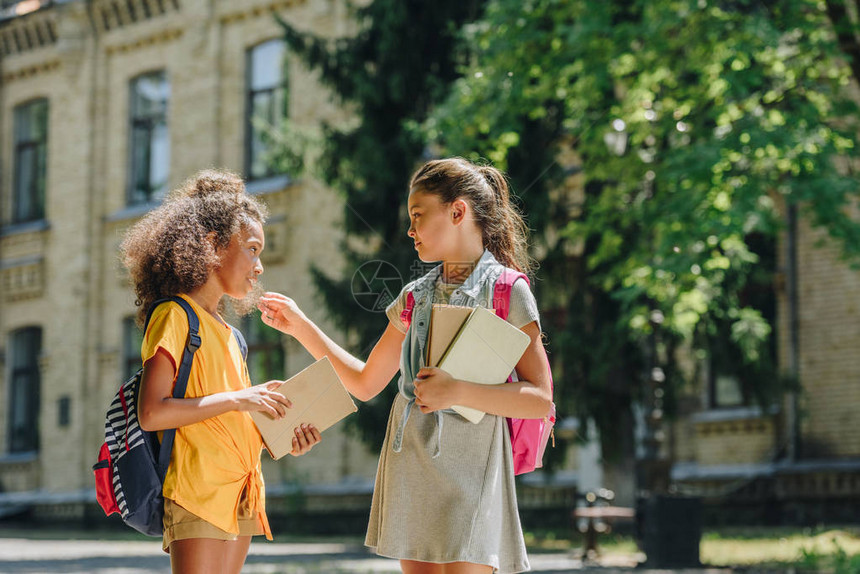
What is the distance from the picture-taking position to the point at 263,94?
22375mm

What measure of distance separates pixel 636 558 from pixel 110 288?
14.8m

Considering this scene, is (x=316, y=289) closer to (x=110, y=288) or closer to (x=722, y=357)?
(x=722, y=357)

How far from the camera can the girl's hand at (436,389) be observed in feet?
10.3

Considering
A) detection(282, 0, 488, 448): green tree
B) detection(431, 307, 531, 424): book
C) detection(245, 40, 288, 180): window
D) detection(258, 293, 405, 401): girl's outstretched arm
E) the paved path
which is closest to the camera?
detection(431, 307, 531, 424): book

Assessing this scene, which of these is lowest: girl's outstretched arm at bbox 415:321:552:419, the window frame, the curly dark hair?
girl's outstretched arm at bbox 415:321:552:419

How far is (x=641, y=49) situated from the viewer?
11.4m

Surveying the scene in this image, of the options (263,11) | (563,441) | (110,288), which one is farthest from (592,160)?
(110,288)

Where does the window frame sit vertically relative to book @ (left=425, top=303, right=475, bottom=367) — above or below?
above

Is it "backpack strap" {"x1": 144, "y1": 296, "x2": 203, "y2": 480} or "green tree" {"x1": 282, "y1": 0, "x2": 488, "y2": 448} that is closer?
"backpack strap" {"x1": 144, "y1": 296, "x2": 203, "y2": 480}

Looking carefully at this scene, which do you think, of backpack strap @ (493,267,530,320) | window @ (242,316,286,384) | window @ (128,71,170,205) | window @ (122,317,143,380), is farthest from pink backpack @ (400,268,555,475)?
window @ (128,71,170,205)

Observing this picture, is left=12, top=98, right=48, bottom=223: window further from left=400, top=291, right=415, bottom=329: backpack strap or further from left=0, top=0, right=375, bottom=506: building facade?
left=400, top=291, right=415, bottom=329: backpack strap

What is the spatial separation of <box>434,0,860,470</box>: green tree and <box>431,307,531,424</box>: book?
23.6 feet

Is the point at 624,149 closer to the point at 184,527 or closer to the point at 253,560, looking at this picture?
the point at 253,560

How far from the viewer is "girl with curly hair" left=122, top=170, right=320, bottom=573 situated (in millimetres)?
3324
